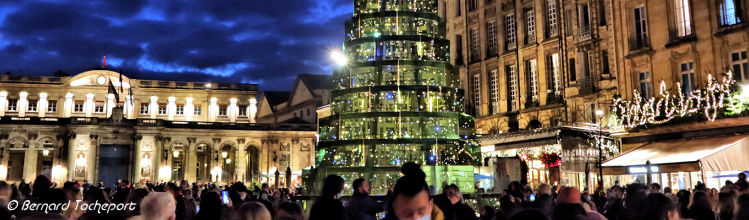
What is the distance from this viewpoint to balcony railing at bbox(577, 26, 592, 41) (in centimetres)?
2847

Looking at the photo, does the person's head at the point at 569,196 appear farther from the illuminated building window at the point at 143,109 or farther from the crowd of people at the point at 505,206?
the illuminated building window at the point at 143,109

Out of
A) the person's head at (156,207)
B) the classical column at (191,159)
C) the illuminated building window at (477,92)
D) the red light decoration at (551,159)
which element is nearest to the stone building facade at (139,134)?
the classical column at (191,159)

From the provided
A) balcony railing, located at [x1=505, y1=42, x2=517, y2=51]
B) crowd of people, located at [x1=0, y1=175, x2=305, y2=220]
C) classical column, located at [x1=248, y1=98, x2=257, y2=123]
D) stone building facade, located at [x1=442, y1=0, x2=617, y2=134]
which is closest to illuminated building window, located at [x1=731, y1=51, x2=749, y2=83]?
stone building facade, located at [x1=442, y1=0, x2=617, y2=134]

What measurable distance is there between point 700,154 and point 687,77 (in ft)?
16.9

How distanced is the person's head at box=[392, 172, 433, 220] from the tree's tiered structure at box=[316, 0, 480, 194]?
9552 millimetres

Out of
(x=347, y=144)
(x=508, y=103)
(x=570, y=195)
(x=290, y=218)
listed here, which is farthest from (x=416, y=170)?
(x=508, y=103)

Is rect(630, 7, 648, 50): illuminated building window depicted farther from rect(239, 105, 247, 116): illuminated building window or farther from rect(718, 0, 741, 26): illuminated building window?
rect(239, 105, 247, 116): illuminated building window

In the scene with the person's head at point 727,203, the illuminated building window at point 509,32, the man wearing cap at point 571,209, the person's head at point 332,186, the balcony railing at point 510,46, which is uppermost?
the illuminated building window at point 509,32

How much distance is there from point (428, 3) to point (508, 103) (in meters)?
18.4

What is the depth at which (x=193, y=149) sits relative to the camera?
63.1 m

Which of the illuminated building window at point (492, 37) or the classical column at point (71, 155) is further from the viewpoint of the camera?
the classical column at point (71, 155)

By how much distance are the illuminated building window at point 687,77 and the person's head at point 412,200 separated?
23208mm

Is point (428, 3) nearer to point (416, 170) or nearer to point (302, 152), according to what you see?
point (416, 170)

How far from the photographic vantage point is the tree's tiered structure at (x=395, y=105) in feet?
46.8
